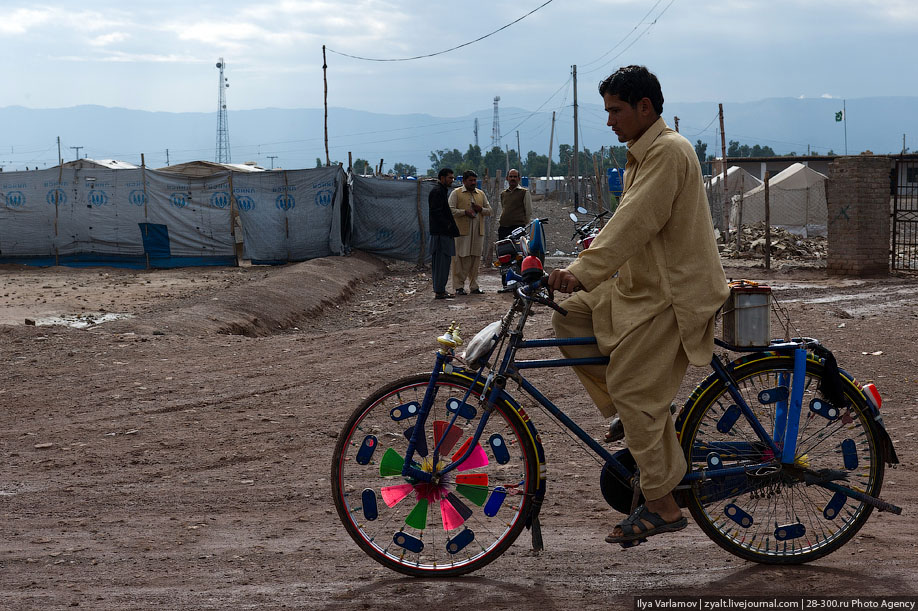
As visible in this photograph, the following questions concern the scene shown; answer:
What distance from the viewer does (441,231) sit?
1440 centimetres

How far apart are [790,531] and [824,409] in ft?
1.63

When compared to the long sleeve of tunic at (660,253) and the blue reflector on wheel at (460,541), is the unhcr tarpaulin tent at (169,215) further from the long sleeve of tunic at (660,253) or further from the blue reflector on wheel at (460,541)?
the long sleeve of tunic at (660,253)

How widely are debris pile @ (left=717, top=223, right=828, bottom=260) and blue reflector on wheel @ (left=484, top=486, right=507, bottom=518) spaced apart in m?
20.9

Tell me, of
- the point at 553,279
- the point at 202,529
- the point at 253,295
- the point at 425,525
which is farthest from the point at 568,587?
the point at 253,295

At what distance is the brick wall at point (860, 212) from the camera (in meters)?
17.5

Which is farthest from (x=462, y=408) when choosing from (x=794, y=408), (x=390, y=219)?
(x=390, y=219)

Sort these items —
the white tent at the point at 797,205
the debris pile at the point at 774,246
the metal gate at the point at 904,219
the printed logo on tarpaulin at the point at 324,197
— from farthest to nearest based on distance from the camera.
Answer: the white tent at the point at 797,205 → the debris pile at the point at 774,246 → the printed logo on tarpaulin at the point at 324,197 → the metal gate at the point at 904,219

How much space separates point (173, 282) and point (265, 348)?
9665 mm

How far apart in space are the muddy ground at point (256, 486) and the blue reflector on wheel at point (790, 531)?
12 cm

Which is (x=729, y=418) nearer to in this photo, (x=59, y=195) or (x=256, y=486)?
(x=256, y=486)

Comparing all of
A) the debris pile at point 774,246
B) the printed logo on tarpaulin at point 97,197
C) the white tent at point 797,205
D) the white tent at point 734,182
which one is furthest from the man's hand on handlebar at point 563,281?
the white tent at point 797,205

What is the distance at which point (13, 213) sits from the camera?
70.8ft

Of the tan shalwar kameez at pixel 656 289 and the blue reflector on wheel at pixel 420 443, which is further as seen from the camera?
the blue reflector on wheel at pixel 420 443

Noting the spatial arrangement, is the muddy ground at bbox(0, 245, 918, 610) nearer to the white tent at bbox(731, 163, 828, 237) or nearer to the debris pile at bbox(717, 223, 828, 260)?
the debris pile at bbox(717, 223, 828, 260)
